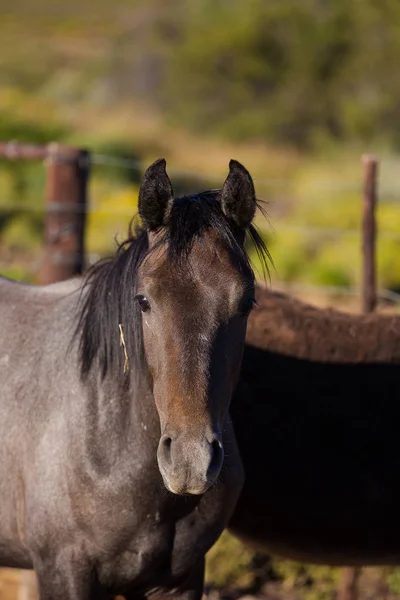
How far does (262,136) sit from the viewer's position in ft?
86.4

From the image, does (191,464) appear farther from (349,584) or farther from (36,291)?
(349,584)

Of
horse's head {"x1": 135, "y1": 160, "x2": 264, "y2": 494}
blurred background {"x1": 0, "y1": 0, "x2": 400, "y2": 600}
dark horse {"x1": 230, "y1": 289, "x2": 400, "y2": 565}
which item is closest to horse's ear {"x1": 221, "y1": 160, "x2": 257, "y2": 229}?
horse's head {"x1": 135, "y1": 160, "x2": 264, "y2": 494}

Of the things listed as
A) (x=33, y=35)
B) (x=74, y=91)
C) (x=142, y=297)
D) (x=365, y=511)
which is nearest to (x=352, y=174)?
(x=365, y=511)

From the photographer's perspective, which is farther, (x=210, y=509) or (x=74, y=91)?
Result: (x=74, y=91)

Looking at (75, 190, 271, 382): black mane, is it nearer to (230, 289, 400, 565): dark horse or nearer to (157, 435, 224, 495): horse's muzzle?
(157, 435, 224, 495): horse's muzzle

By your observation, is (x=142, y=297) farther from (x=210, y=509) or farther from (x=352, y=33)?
(x=352, y=33)

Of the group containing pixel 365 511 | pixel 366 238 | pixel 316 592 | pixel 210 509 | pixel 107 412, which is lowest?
pixel 316 592

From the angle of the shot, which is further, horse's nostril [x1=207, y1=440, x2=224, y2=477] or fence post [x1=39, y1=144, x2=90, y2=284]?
fence post [x1=39, y1=144, x2=90, y2=284]

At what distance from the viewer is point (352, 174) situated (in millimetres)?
16422

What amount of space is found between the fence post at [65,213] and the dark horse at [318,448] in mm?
1521

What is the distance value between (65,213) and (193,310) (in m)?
2.70

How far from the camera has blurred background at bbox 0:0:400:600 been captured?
7.38 meters

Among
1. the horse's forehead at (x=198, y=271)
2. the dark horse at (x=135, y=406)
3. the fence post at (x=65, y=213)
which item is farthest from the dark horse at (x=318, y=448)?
the fence post at (x=65, y=213)

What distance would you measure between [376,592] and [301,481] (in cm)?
144
